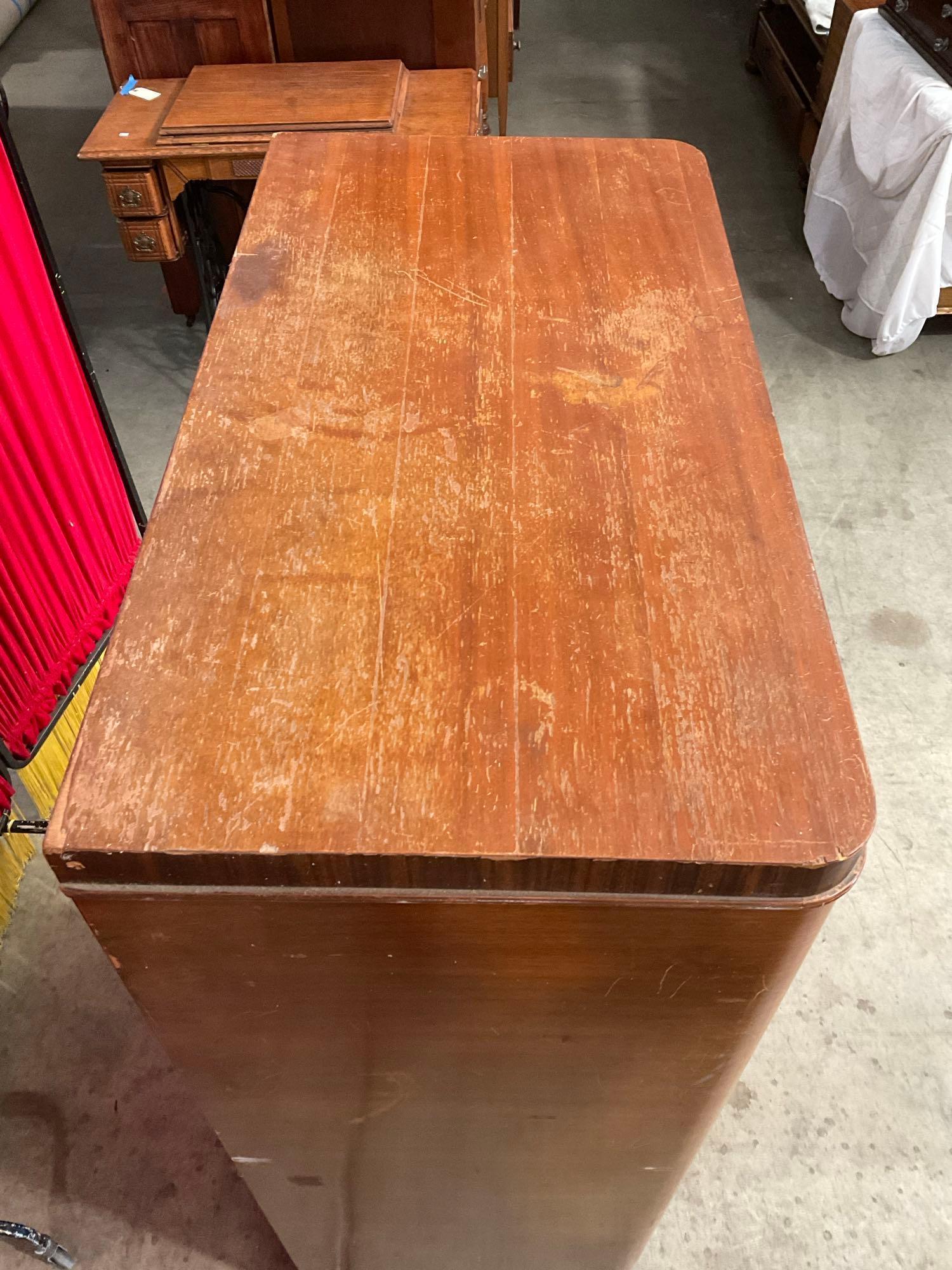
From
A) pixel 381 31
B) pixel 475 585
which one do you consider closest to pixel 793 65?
pixel 381 31

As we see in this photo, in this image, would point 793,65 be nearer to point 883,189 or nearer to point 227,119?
point 883,189

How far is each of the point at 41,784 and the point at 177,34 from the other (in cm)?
189

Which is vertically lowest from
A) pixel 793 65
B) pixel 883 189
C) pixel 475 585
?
pixel 793 65

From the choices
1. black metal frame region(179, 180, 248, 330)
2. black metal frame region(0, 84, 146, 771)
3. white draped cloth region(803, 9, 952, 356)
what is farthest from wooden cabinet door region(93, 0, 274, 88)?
white draped cloth region(803, 9, 952, 356)

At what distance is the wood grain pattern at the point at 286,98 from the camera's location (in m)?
2.14

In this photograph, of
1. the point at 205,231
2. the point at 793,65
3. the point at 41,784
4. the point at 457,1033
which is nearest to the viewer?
the point at 457,1033

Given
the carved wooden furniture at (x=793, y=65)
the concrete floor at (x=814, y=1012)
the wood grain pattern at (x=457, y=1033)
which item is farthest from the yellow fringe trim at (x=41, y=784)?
the carved wooden furniture at (x=793, y=65)

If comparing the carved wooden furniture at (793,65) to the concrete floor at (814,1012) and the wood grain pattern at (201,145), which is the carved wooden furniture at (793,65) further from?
the wood grain pattern at (201,145)

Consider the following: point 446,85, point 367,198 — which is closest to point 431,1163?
point 367,198

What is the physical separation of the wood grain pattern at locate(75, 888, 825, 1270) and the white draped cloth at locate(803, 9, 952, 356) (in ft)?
7.87

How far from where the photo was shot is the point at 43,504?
1.32 meters

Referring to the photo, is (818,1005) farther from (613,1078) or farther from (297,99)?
(297,99)

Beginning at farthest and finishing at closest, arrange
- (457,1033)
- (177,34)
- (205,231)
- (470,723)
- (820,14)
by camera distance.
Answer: (820,14)
(205,231)
(177,34)
(457,1033)
(470,723)

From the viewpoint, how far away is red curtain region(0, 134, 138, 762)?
122 centimetres
